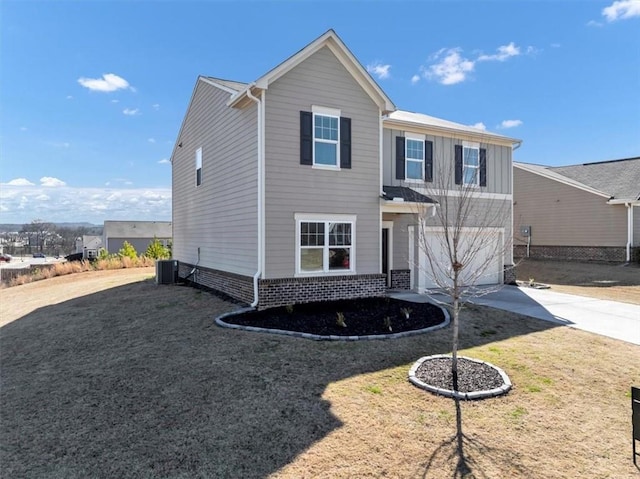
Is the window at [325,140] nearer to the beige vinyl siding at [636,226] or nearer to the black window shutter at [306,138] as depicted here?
the black window shutter at [306,138]

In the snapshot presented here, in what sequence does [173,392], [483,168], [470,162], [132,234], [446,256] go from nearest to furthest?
[173,392] < [446,256] < [470,162] < [483,168] < [132,234]

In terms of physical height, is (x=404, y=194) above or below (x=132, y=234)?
above

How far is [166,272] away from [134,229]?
50.2 metres

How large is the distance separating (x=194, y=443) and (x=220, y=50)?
50.5ft

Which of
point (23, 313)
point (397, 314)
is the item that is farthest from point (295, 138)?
point (23, 313)

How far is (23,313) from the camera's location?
12.2 metres

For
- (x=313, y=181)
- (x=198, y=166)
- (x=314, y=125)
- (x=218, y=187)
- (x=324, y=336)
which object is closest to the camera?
(x=324, y=336)

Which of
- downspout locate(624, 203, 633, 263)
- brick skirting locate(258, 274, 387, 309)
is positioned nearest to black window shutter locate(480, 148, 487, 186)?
brick skirting locate(258, 274, 387, 309)

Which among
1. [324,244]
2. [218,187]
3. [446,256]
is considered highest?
[218,187]

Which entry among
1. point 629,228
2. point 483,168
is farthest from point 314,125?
point 629,228

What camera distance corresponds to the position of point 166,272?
15516mm

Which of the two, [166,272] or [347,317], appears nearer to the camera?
[347,317]

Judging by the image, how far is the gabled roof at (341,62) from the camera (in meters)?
9.95

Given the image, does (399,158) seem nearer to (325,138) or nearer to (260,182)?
(325,138)
